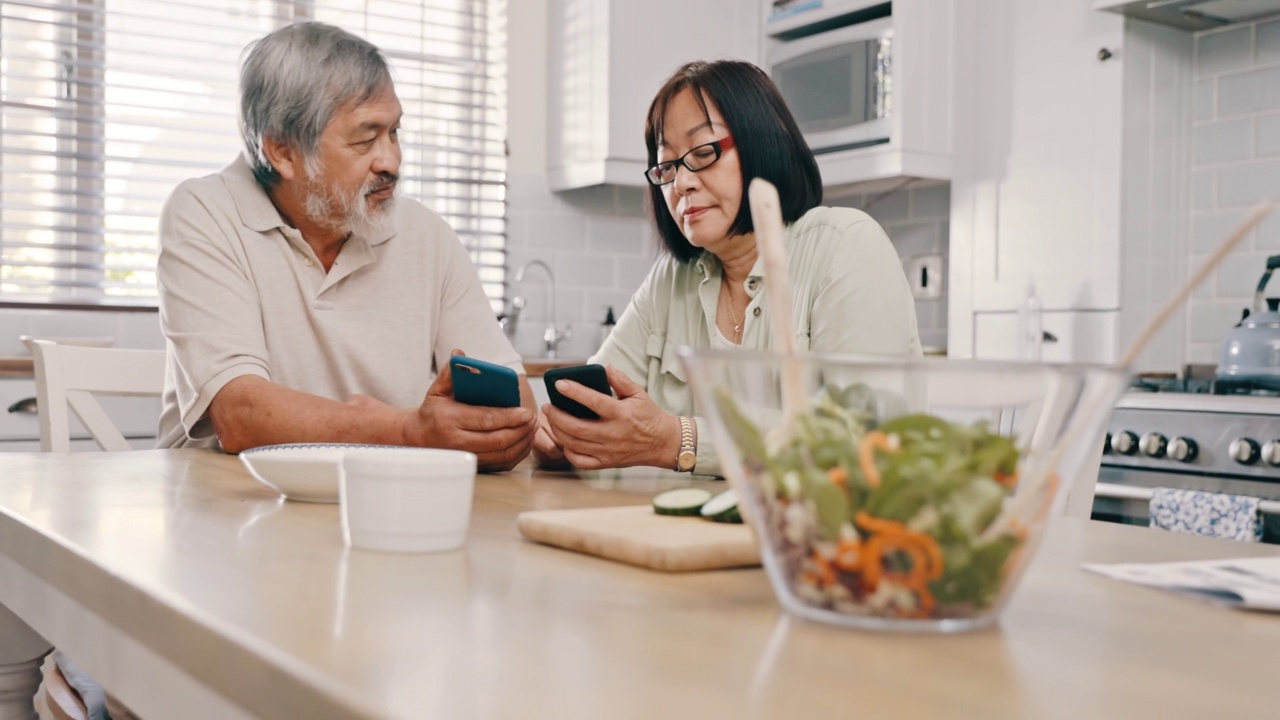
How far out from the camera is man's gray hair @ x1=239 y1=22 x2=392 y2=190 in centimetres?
212

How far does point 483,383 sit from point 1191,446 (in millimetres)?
1727

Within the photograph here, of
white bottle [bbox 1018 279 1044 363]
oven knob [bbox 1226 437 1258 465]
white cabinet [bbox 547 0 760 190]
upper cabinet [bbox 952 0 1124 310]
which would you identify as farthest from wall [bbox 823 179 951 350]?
oven knob [bbox 1226 437 1258 465]

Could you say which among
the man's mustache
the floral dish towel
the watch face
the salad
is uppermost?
the man's mustache

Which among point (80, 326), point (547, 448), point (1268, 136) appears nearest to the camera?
point (547, 448)

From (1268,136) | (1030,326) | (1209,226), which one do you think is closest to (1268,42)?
(1268,136)

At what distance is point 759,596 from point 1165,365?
9.22 ft

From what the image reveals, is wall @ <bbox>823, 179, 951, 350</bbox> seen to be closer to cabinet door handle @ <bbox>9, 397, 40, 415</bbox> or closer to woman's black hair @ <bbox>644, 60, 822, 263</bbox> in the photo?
woman's black hair @ <bbox>644, 60, 822, 263</bbox>

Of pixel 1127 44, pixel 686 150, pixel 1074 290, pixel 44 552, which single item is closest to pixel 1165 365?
pixel 1074 290

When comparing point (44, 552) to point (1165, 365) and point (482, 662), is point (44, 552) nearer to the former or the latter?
point (482, 662)

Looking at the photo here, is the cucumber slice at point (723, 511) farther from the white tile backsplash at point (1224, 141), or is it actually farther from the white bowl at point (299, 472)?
the white tile backsplash at point (1224, 141)

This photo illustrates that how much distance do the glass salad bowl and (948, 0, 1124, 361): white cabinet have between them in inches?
102

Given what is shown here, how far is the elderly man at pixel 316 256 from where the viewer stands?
1.95 m

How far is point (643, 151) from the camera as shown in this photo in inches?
157

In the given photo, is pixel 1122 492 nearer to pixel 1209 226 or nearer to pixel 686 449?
pixel 1209 226
